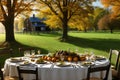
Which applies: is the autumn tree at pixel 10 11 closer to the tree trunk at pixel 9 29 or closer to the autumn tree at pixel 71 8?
the tree trunk at pixel 9 29

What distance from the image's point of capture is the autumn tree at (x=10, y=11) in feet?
105

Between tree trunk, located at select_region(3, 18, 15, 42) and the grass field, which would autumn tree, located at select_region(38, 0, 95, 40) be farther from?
tree trunk, located at select_region(3, 18, 15, 42)

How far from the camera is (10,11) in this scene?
31.8 meters

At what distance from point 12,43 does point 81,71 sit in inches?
907

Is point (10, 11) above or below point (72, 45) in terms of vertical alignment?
above

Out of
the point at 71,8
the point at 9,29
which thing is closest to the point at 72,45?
the point at 9,29

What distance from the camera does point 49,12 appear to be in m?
44.2

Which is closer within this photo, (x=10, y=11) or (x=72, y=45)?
(x=10, y=11)

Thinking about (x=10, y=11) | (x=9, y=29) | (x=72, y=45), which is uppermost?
(x=10, y=11)

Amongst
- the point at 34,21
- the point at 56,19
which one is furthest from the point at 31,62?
the point at 34,21

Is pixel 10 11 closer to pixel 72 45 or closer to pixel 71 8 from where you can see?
pixel 72 45

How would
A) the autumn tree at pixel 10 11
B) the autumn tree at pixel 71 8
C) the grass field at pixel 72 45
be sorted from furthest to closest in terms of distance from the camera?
the autumn tree at pixel 71 8
the autumn tree at pixel 10 11
the grass field at pixel 72 45

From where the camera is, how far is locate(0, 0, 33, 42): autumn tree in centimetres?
3186

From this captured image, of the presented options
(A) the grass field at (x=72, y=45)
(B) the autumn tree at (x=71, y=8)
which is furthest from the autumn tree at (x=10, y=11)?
(B) the autumn tree at (x=71, y=8)
